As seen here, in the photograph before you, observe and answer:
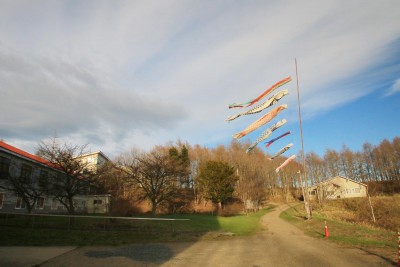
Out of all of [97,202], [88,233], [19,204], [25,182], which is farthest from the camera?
[97,202]

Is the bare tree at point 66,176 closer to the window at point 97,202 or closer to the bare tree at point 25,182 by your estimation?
the bare tree at point 25,182

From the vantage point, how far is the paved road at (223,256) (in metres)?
10.3

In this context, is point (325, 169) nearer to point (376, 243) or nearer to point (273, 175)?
point (273, 175)

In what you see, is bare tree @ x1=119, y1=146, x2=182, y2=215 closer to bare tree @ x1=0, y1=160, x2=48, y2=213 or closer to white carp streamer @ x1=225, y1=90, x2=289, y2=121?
bare tree @ x1=0, y1=160, x2=48, y2=213

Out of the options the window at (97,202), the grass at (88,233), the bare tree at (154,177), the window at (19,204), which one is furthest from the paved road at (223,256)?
the window at (97,202)

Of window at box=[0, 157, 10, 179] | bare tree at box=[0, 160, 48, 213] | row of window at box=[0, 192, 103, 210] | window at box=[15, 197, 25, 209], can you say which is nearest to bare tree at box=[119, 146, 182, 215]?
row of window at box=[0, 192, 103, 210]

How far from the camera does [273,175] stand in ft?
263

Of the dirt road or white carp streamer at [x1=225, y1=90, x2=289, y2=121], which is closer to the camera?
the dirt road

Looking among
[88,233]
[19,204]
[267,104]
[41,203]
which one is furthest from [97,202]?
[267,104]

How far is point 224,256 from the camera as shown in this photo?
1192 cm

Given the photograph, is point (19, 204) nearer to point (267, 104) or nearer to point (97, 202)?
point (97, 202)

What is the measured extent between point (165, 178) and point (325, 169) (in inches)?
2550

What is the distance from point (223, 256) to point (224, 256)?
5cm

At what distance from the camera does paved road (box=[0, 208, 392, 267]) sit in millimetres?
10305
